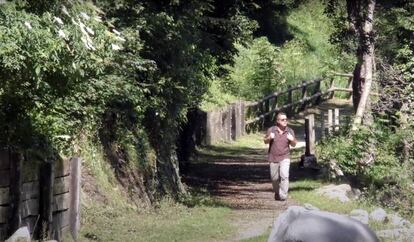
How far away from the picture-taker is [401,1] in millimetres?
21922

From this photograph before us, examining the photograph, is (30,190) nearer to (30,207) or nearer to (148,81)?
(30,207)

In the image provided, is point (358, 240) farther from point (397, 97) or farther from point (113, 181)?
point (397, 97)

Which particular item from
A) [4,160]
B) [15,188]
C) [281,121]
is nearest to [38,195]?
[15,188]

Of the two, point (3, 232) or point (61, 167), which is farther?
point (61, 167)

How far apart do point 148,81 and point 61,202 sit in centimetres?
521

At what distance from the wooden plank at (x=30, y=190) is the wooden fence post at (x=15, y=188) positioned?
0.35m

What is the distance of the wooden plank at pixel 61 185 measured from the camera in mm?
10941

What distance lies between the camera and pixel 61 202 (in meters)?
11.1

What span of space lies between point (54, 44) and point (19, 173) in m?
1.71

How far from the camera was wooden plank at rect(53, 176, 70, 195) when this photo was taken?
10.9 m

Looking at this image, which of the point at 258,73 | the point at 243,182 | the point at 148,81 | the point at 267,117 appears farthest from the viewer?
the point at 258,73

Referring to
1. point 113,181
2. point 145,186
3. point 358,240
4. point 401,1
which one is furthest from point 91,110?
point 401,1

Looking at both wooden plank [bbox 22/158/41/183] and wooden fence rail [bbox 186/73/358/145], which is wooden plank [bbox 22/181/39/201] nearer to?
wooden plank [bbox 22/158/41/183]

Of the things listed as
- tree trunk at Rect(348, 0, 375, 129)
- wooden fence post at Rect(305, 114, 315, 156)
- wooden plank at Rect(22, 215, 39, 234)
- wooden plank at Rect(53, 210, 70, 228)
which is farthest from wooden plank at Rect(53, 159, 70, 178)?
wooden fence post at Rect(305, 114, 315, 156)
